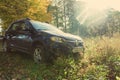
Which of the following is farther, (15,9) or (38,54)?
(15,9)

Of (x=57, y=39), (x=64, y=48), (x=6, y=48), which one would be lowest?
(x=6, y=48)

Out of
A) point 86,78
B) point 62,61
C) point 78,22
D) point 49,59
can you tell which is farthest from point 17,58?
point 78,22

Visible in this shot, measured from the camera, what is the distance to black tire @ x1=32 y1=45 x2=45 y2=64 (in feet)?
34.2

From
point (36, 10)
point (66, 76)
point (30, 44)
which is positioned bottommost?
point (66, 76)

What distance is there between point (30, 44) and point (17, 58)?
141 centimetres

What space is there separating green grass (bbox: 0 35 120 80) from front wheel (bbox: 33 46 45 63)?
0.71ft

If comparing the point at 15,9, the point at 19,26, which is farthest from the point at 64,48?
the point at 15,9

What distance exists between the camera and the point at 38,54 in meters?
10.8

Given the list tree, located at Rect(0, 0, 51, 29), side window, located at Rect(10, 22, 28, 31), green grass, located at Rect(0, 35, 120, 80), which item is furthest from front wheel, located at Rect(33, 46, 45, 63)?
tree, located at Rect(0, 0, 51, 29)

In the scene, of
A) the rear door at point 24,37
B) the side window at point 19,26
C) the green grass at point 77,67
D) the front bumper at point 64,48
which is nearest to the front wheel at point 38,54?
the green grass at point 77,67

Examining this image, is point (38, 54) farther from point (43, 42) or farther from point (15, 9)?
point (15, 9)

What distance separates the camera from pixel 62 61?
32.1ft

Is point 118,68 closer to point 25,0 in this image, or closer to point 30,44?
point 30,44

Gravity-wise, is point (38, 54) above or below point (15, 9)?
below
